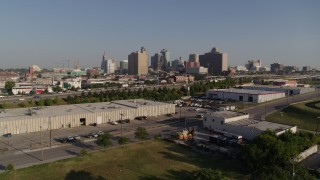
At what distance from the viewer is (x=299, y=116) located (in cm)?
4331

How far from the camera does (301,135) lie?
2780 centimetres

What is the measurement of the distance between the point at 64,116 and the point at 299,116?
1287 inches

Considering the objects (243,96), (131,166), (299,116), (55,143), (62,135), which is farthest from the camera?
(243,96)

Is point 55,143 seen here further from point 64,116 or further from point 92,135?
point 64,116

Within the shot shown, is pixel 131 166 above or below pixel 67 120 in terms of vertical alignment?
below

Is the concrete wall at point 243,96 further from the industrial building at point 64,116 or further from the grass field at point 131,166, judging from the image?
the grass field at point 131,166

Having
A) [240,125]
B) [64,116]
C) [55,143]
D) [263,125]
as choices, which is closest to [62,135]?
[55,143]

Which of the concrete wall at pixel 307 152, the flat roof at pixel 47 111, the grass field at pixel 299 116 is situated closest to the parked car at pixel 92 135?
the flat roof at pixel 47 111

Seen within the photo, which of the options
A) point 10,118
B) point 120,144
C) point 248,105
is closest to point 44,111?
point 10,118

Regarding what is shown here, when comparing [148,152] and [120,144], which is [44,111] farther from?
[148,152]

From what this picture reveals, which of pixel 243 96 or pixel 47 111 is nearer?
pixel 47 111

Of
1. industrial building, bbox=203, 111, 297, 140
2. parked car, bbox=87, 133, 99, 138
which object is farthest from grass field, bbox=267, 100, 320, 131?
parked car, bbox=87, 133, 99, 138

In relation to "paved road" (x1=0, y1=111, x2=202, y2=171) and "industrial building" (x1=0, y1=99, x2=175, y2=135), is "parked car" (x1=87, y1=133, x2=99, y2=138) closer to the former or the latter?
"paved road" (x1=0, y1=111, x2=202, y2=171)

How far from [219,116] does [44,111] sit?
22.5 meters
